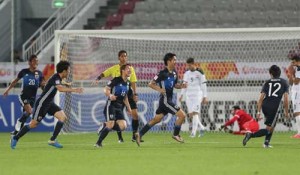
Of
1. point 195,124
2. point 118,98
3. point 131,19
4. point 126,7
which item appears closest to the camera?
point 118,98

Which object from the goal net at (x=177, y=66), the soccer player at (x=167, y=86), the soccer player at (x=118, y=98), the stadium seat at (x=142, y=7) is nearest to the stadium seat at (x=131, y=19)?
the stadium seat at (x=142, y=7)

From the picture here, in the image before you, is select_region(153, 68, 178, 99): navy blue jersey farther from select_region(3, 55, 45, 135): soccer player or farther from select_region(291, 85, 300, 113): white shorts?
select_region(291, 85, 300, 113): white shorts

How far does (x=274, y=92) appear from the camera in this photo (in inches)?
652

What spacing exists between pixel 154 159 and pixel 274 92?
13.2 ft

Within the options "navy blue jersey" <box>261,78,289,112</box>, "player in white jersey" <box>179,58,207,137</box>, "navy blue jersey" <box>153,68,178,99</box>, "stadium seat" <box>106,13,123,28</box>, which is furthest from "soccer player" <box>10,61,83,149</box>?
"stadium seat" <box>106,13,123,28</box>

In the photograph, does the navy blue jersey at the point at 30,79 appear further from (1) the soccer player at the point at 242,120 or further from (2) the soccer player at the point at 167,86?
(1) the soccer player at the point at 242,120

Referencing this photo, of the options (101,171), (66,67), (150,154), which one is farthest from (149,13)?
(101,171)

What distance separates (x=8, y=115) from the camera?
86.3 feet

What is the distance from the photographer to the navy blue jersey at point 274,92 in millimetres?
16516

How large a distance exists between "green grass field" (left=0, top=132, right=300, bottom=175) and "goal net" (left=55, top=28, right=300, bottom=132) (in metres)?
5.81

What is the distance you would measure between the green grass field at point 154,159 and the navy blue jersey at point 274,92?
2.82 feet

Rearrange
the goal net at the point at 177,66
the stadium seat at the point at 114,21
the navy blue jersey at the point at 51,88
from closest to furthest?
the navy blue jersey at the point at 51,88 → the goal net at the point at 177,66 → the stadium seat at the point at 114,21

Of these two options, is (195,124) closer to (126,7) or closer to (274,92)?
(274,92)

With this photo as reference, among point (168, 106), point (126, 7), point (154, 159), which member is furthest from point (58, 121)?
point (126, 7)
